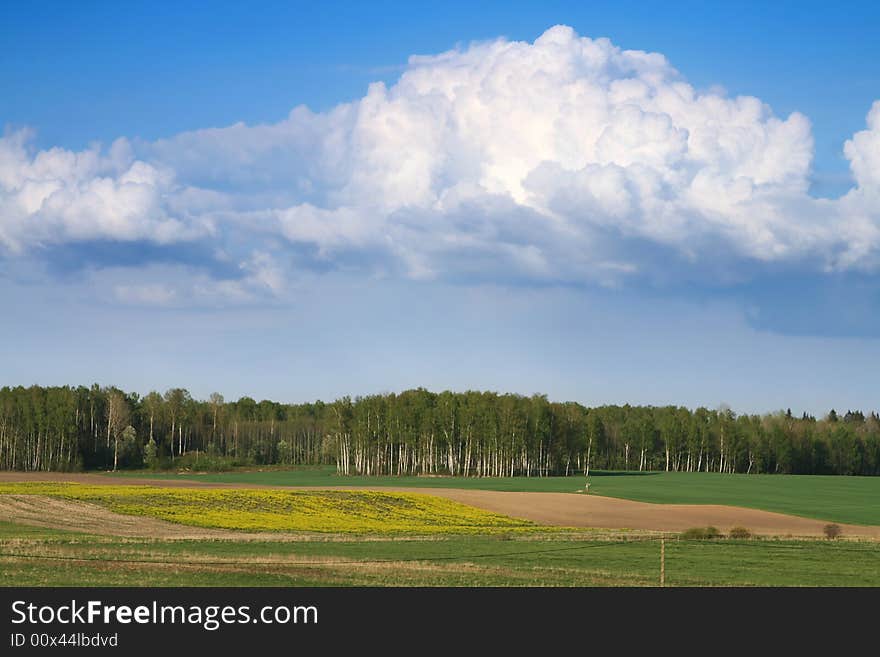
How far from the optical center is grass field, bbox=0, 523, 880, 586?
1242 inches

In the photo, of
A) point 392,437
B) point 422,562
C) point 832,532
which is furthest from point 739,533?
point 392,437

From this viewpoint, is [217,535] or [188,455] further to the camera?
[188,455]

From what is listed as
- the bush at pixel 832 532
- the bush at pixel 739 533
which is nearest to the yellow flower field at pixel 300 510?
the bush at pixel 739 533

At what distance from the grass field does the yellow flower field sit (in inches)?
428

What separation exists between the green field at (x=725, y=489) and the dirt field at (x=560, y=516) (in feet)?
24.3

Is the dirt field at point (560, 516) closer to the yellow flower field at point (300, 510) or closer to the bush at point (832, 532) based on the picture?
the bush at point (832, 532)

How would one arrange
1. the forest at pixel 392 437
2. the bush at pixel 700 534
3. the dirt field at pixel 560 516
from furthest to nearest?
the forest at pixel 392 437, the bush at pixel 700 534, the dirt field at pixel 560 516

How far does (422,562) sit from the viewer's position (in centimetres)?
3912

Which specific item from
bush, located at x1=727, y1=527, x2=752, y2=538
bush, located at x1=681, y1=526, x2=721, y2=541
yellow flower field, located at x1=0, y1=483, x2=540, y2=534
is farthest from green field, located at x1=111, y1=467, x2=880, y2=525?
yellow flower field, located at x1=0, y1=483, x2=540, y2=534

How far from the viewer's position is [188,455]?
6634 inches

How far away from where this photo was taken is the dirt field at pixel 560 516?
57656 millimetres
